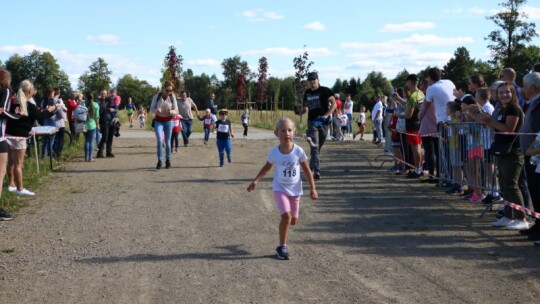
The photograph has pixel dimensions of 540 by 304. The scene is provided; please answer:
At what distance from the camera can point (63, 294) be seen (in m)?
5.69

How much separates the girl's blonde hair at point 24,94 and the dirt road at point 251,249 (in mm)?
1575

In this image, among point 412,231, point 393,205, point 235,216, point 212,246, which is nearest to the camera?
point 212,246

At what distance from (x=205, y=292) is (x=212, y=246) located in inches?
70.2

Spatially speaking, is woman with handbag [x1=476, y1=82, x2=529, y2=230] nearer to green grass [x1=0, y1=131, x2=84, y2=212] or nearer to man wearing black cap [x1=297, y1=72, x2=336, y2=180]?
man wearing black cap [x1=297, y1=72, x2=336, y2=180]

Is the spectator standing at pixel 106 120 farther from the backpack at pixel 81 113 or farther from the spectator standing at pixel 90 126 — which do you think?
the backpack at pixel 81 113

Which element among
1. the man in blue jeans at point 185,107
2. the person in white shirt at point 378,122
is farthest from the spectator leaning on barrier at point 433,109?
the person in white shirt at point 378,122

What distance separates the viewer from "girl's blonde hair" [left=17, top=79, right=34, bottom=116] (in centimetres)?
1026

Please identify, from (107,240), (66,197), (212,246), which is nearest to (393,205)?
(212,246)

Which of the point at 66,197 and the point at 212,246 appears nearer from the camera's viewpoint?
the point at 212,246

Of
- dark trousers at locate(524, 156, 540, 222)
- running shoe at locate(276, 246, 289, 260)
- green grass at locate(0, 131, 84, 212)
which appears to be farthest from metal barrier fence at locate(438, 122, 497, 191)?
green grass at locate(0, 131, 84, 212)

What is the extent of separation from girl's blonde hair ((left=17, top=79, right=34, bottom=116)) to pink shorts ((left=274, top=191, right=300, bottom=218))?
17.4 ft

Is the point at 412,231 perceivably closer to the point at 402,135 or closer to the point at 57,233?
the point at 57,233

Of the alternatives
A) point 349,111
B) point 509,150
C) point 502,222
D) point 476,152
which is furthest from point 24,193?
point 349,111

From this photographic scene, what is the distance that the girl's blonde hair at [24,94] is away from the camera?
10.3m
